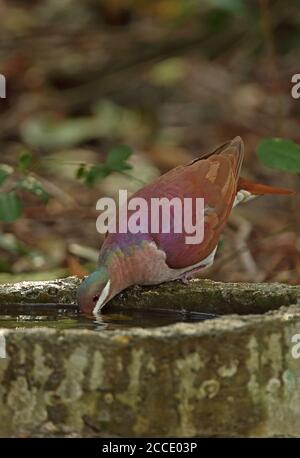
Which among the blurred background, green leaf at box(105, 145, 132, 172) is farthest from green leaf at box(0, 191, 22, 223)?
the blurred background

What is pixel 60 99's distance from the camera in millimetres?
10094

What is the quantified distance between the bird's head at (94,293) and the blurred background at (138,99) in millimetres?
2657

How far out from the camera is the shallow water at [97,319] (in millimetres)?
4434

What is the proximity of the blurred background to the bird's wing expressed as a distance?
83.4 inches

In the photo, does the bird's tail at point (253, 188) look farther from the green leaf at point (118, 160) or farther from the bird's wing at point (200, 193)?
the green leaf at point (118, 160)

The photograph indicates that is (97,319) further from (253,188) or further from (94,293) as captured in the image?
(253,188)

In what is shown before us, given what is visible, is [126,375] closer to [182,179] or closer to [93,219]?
[182,179]

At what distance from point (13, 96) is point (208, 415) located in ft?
23.0
